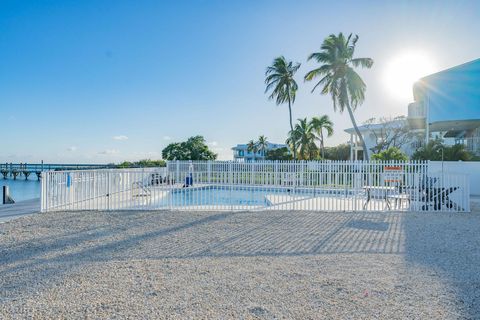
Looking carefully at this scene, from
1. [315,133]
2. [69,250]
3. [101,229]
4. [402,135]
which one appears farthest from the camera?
[315,133]

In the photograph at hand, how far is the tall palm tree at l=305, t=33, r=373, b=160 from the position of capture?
73.9 ft

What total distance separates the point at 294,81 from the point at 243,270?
26.6m

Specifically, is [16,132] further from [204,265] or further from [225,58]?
[204,265]

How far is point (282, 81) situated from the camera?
28328mm

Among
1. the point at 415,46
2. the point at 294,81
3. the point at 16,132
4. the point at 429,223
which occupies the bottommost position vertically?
the point at 429,223

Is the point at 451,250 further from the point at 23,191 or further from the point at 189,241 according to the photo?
the point at 23,191

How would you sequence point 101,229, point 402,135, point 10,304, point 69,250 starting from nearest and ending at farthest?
point 10,304 < point 69,250 < point 101,229 < point 402,135

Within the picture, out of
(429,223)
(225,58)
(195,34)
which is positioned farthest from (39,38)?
(429,223)

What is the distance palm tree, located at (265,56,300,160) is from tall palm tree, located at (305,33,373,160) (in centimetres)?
499

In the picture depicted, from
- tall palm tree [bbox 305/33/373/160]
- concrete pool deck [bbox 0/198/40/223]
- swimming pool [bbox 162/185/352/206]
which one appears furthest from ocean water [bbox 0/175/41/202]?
tall palm tree [bbox 305/33/373/160]

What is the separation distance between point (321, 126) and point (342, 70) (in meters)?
10.8

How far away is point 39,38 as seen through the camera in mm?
13195

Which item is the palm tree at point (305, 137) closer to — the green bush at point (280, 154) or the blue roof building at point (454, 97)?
the green bush at point (280, 154)

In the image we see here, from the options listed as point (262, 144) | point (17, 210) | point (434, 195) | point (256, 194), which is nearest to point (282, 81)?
point (256, 194)
